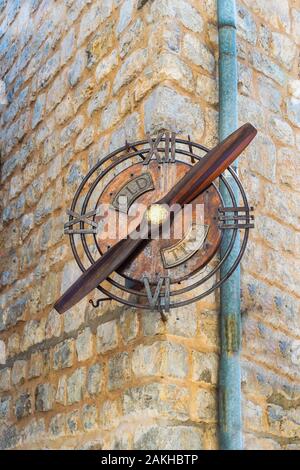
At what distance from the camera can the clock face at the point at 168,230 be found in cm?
292

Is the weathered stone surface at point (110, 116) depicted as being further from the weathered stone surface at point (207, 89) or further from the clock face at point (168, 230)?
the clock face at point (168, 230)

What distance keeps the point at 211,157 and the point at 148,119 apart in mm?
639

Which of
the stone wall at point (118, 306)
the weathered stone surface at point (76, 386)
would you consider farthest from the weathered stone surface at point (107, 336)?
the weathered stone surface at point (76, 386)

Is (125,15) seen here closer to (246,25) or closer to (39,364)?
(246,25)

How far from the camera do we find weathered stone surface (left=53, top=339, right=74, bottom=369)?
12.1 ft

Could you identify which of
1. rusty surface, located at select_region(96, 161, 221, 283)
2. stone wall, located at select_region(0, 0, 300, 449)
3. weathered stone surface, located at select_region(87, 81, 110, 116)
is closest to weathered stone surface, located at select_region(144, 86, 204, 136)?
stone wall, located at select_region(0, 0, 300, 449)

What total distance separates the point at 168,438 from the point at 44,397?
1.17 m

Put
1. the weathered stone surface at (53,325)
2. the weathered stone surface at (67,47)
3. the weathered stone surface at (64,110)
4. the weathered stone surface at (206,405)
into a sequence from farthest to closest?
the weathered stone surface at (67,47) < the weathered stone surface at (64,110) < the weathered stone surface at (53,325) < the weathered stone surface at (206,405)

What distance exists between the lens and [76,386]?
3539mm

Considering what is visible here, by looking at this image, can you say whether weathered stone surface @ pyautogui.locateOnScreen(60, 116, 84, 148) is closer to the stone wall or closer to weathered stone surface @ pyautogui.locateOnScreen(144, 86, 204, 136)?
the stone wall

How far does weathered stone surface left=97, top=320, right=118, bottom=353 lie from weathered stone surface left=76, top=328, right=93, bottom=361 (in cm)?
9

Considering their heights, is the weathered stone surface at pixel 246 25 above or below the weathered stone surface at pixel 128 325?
above

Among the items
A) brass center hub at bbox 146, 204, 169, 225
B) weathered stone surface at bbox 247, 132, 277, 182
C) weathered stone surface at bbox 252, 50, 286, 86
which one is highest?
weathered stone surface at bbox 252, 50, 286, 86

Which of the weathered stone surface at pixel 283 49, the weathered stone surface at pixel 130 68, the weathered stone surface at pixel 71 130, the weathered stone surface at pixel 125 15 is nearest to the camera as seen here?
the weathered stone surface at pixel 130 68
